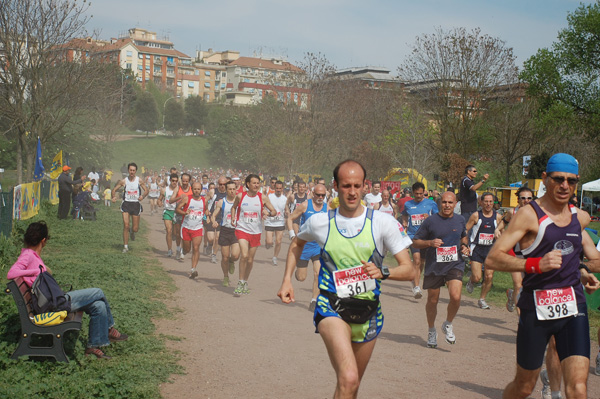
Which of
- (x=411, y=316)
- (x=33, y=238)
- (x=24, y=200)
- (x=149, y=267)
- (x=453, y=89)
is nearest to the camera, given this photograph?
(x=33, y=238)

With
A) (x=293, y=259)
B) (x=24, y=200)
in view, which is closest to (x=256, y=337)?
(x=293, y=259)

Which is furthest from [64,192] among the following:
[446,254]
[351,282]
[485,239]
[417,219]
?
[351,282]

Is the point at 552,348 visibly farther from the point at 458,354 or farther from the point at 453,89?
the point at 453,89

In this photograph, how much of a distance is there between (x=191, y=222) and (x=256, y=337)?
21.5 ft

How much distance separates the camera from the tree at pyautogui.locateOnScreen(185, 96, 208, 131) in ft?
359

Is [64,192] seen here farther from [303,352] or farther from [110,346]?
[303,352]

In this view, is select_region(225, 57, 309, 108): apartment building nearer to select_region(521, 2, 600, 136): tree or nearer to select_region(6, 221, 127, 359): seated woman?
select_region(521, 2, 600, 136): tree

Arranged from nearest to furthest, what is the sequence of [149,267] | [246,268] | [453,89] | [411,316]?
[411,316] < [246,268] < [149,267] < [453,89]

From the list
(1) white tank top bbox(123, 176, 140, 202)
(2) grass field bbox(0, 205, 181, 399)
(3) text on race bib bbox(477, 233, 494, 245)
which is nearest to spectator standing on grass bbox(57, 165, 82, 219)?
(1) white tank top bbox(123, 176, 140, 202)

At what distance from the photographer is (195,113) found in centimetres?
10994

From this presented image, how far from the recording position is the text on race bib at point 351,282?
16.3ft

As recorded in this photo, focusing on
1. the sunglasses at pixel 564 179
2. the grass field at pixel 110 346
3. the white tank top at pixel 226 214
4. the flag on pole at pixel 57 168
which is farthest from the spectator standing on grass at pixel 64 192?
the sunglasses at pixel 564 179

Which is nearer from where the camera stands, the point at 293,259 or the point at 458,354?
the point at 293,259

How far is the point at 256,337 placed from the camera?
9.12m
